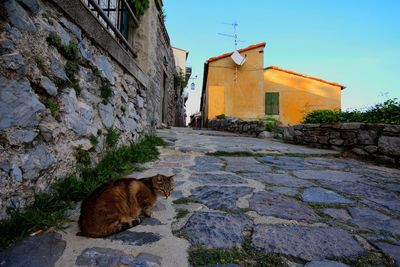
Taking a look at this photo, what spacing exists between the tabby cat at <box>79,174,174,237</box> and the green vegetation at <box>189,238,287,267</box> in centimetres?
53

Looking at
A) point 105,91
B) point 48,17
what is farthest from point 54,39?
point 105,91

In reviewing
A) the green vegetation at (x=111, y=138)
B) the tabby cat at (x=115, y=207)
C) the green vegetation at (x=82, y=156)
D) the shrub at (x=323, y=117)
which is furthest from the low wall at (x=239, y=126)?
the tabby cat at (x=115, y=207)

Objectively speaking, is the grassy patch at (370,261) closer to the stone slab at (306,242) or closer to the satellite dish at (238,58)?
the stone slab at (306,242)

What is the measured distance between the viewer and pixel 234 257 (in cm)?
145

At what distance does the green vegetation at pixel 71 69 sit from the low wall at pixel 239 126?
7.87 metres

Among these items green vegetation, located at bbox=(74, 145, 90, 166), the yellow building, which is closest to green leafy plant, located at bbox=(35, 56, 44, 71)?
green vegetation, located at bbox=(74, 145, 90, 166)

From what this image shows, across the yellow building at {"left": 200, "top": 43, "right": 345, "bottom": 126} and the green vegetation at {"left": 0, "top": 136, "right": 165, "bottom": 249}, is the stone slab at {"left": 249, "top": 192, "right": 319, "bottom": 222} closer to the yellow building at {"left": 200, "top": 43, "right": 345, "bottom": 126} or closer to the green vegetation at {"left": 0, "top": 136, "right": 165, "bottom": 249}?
the green vegetation at {"left": 0, "top": 136, "right": 165, "bottom": 249}

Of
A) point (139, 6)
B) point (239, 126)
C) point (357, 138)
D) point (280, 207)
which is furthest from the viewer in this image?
point (239, 126)

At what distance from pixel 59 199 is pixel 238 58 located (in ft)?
44.2

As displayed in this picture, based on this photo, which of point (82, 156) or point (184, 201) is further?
point (82, 156)

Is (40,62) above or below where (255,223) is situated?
above

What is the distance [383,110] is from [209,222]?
5.62 m

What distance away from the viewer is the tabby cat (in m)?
1.56

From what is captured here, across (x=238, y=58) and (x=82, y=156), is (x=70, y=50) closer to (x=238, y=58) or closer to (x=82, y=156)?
(x=82, y=156)
